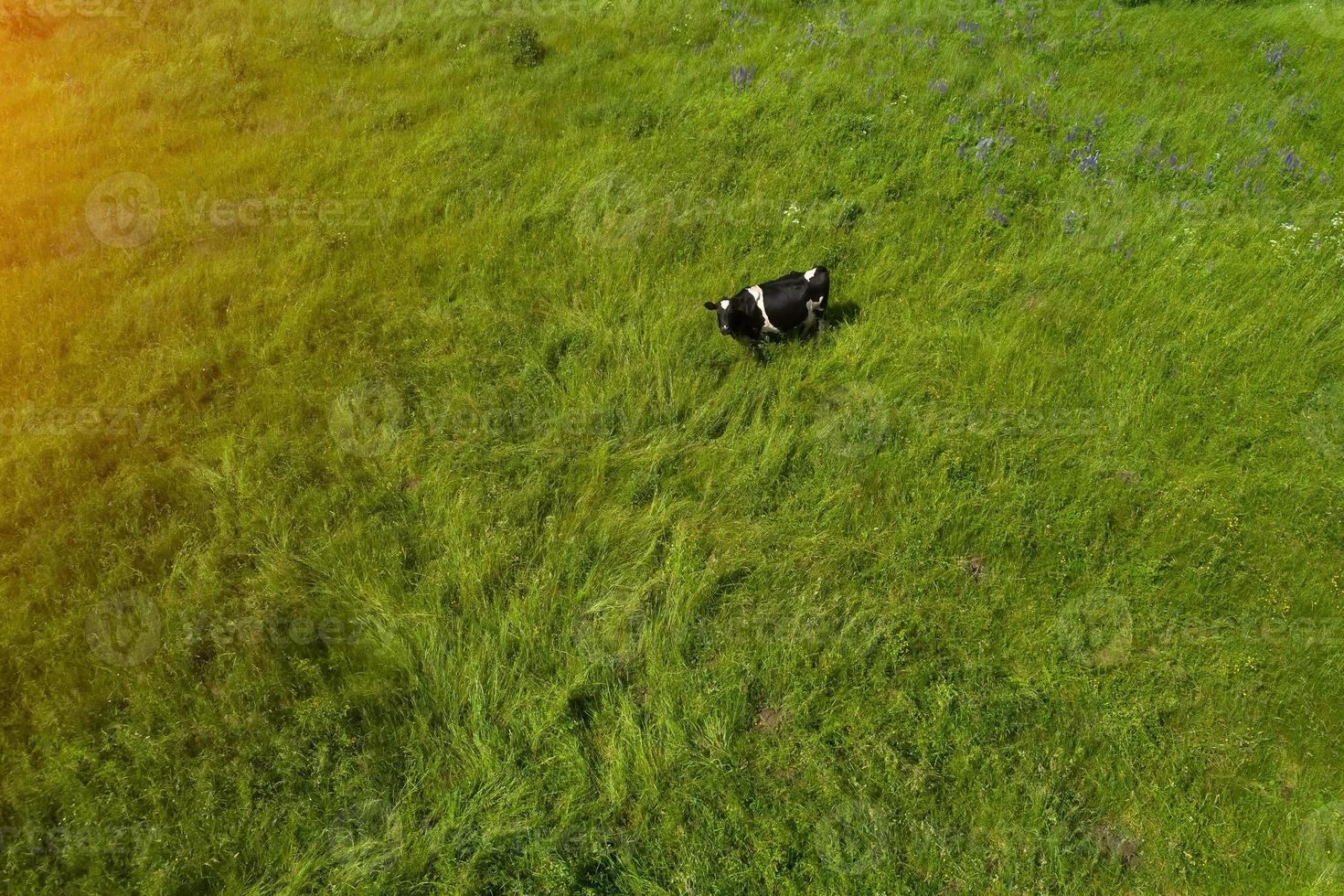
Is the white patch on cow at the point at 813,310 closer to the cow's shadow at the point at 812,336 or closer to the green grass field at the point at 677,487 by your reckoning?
the cow's shadow at the point at 812,336

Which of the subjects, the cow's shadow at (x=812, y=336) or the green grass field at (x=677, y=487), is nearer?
the green grass field at (x=677, y=487)

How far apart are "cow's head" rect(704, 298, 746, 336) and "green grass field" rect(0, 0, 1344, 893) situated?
36 cm

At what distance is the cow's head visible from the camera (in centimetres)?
646

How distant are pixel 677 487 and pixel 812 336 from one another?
91.2 inches

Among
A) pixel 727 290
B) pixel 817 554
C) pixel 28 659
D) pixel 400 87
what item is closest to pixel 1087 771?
pixel 817 554

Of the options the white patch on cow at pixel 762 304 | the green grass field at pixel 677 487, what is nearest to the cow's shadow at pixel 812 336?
the green grass field at pixel 677 487

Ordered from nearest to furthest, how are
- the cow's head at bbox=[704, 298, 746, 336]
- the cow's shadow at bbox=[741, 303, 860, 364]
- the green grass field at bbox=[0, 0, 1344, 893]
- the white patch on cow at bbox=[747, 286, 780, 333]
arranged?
the green grass field at bbox=[0, 0, 1344, 893], the cow's head at bbox=[704, 298, 746, 336], the white patch on cow at bbox=[747, 286, 780, 333], the cow's shadow at bbox=[741, 303, 860, 364]

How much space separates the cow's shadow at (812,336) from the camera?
22.2 feet

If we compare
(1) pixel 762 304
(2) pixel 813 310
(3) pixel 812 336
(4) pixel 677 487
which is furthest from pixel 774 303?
(4) pixel 677 487

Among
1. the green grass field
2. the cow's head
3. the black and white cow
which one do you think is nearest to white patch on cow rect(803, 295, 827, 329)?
the black and white cow

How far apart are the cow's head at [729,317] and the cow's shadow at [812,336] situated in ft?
0.83

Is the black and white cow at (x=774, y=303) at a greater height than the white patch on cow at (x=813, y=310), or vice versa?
the black and white cow at (x=774, y=303)

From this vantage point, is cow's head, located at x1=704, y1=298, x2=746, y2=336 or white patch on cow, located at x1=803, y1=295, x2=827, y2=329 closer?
cow's head, located at x1=704, y1=298, x2=746, y2=336

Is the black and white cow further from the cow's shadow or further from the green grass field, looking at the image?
the green grass field
